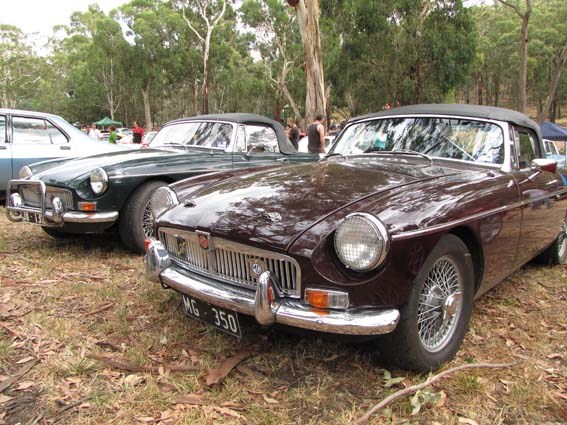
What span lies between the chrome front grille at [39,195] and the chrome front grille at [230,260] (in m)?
1.75

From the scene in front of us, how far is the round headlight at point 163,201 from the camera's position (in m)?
3.20

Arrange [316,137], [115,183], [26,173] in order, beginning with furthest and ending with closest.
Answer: [316,137]
[26,173]
[115,183]

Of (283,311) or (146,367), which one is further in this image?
(146,367)

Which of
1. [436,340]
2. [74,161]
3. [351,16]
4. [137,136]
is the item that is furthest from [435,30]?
[436,340]

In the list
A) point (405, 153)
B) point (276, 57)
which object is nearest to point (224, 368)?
point (405, 153)

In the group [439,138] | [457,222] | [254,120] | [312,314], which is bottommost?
[312,314]

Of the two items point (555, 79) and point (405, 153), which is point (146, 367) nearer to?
point (405, 153)

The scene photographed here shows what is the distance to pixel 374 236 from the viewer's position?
2135 millimetres

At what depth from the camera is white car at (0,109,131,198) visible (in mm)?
6582

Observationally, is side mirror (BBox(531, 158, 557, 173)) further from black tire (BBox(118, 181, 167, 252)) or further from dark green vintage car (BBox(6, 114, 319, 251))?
black tire (BBox(118, 181, 167, 252))

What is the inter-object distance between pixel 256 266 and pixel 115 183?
7.98 ft

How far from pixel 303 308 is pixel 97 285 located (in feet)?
7.20

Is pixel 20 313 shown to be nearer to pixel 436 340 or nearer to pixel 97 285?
pixel 97 285

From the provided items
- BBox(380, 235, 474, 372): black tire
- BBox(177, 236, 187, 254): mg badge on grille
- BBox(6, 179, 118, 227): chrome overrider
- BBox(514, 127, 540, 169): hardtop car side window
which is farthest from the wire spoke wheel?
BBox(514, 127, 540, 169): hardtop car side window
